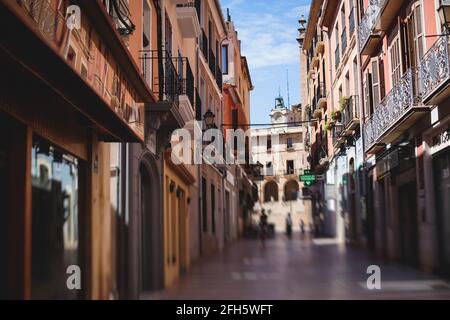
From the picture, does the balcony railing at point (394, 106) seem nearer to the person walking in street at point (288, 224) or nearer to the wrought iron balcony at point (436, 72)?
the wrought iron balcony at point (436, 72)

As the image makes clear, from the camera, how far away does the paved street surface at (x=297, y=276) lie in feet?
36.4

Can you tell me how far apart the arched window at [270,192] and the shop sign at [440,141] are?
173 inches

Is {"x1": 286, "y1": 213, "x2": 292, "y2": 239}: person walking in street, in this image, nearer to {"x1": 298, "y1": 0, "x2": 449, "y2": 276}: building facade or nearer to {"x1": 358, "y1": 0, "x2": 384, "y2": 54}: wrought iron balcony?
{"x1": 298, "y1": 0, "x2": 449, "y2": 276}: building facade

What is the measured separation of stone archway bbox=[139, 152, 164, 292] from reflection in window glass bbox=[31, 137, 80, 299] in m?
4.21

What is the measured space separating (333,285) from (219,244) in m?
12.7

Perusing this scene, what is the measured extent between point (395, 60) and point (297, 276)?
6.61 meters

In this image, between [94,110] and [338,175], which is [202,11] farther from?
[94,110]

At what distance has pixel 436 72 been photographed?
42.8ft

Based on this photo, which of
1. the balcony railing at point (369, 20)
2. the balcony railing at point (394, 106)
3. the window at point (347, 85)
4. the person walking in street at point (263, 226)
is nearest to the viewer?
the balcony railing at point (394, 106)

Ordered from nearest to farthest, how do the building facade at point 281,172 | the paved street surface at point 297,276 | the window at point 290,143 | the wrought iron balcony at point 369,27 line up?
the paved street surface at point 297,276, the building facade at point 281,172, the wrought iron balcony at point 369,27, the window at point 290,143

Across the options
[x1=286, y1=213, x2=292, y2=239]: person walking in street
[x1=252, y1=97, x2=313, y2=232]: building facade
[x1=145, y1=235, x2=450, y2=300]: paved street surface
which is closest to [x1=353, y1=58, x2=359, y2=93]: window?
[x1=252, y1=97, x2=313, y2=232]: building facade

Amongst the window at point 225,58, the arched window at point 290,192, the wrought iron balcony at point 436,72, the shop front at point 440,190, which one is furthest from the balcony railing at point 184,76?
the window at point 225,58

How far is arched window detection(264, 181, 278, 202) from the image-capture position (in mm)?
17075
